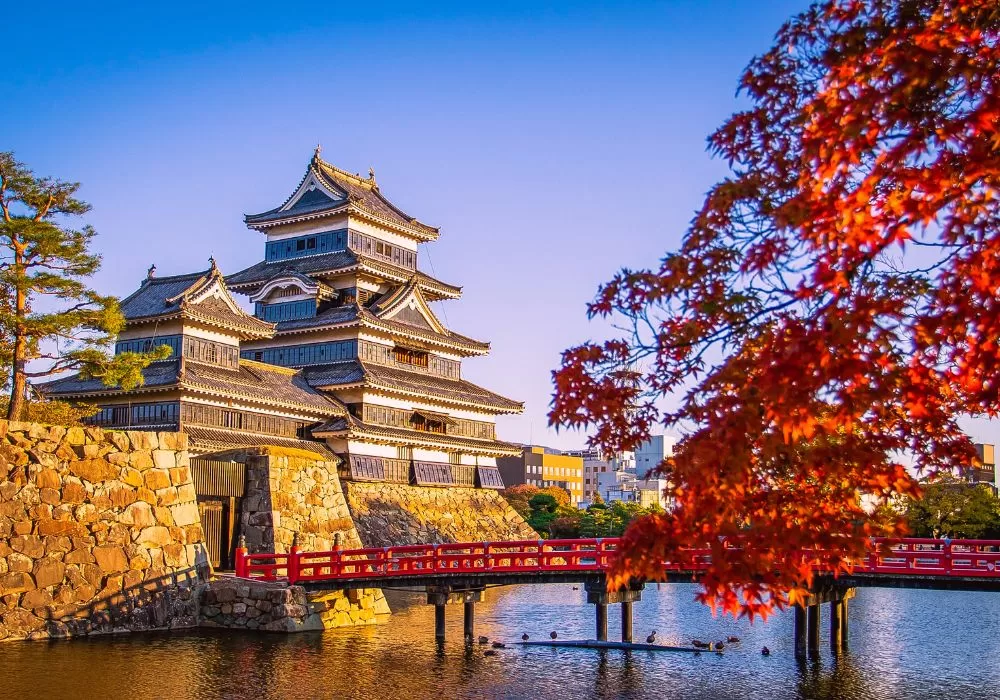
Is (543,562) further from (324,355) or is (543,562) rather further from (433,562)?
(324,355)

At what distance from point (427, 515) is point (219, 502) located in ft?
56.5

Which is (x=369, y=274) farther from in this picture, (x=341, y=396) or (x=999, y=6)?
(x=999, y=6)

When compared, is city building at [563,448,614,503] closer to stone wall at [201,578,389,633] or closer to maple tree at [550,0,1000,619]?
stone wall at [201,578,389,633]

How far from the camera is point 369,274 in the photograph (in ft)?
170

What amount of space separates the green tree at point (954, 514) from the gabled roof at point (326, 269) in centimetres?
2606

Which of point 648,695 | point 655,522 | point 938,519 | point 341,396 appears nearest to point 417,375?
point 341,396

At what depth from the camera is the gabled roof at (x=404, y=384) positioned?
153ft

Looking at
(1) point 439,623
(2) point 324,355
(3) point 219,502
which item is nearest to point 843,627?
(1) point 439,623

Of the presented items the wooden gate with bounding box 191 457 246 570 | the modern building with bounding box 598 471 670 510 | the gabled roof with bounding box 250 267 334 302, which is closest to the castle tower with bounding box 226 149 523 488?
the gabled roof with bounding box 250 267 334 302

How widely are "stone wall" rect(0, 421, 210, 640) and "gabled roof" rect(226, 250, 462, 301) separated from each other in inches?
992

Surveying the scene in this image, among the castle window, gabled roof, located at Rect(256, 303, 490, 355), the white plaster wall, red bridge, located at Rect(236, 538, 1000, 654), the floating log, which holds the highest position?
gabled roof, located at Rect(256, 303, 490, 355)

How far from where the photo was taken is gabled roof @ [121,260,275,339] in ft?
132

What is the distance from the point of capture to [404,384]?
4831 cm

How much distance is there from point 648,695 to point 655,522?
12598 millimetres
